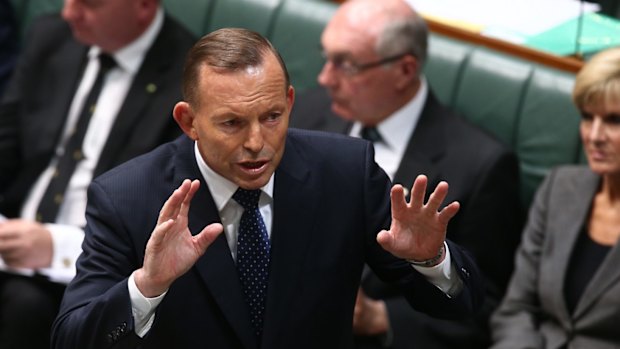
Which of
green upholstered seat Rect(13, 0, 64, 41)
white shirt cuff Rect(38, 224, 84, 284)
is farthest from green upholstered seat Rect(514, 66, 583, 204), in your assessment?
green upholstered seat Rect(13, 0, 64, 41)

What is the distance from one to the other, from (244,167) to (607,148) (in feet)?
3.57

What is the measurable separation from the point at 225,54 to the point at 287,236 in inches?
11.9

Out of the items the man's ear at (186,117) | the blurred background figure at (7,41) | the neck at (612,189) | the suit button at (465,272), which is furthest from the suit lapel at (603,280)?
the blurred background figure at (7,41)

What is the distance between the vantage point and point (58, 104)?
3014 mm

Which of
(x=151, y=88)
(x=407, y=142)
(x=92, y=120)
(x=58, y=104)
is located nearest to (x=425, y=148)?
(x=407, y=142)

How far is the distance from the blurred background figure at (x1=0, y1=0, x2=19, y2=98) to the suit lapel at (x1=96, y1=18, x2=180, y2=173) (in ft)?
1.89

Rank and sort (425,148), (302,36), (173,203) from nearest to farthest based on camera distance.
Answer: (173,203) < (425,148) < (302,36)

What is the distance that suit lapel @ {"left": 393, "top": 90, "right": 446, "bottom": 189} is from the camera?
8.80 ft

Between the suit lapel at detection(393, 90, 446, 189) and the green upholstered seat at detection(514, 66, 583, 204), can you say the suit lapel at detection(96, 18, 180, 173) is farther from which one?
the green upholstered seat at detection(514, 66, 583, 204)

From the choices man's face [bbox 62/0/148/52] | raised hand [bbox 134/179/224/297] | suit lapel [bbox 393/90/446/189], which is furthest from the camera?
man's face [bbox 62/0/148/52]

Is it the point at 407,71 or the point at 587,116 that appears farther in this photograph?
the point at 407,71

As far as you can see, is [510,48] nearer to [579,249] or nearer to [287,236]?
[579,249]

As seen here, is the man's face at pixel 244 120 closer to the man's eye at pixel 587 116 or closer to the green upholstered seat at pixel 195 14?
the man's eye at pixel 587 116

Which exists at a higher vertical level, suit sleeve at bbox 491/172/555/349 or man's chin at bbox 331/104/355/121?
man's chin at bbox 331/104/355/121
